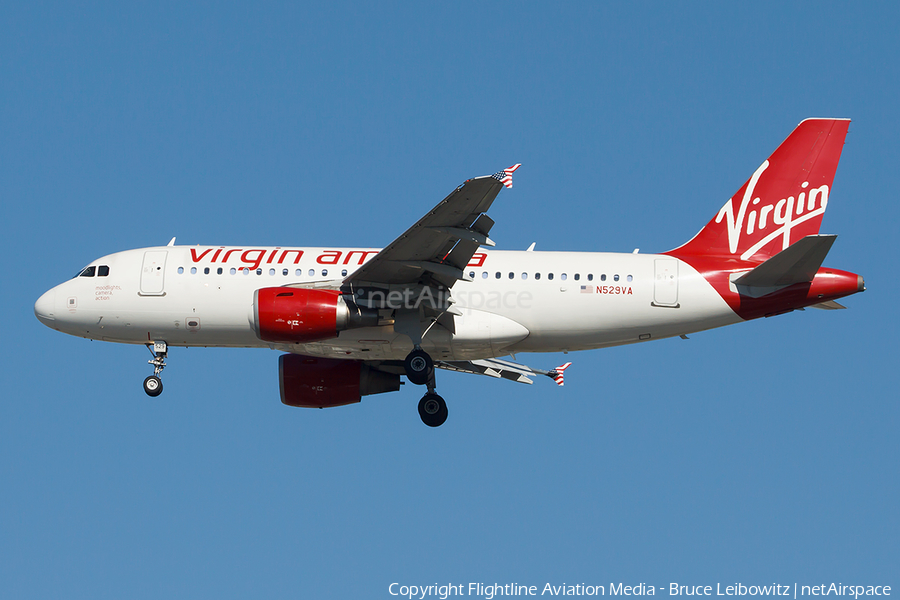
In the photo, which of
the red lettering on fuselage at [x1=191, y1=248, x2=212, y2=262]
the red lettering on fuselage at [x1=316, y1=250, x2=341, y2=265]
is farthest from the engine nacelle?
the red lettering on fuselage at [x1=191, y1=248, x2=212, y2=262]

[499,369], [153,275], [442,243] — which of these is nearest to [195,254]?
[153,275]

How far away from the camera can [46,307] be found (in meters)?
33.8

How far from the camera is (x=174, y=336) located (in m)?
33.0

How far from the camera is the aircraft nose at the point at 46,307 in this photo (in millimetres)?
33719

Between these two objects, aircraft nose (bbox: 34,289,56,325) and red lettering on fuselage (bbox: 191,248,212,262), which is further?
aircraft nose (bbox: 34,289,56,325)

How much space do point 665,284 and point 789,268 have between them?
138 inches

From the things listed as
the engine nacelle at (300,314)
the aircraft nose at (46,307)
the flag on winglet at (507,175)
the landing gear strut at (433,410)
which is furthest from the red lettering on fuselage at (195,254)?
the flag on winglet at (507,175)

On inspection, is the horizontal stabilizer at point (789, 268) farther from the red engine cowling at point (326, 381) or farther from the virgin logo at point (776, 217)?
the red engine cowling at point (326, 381)

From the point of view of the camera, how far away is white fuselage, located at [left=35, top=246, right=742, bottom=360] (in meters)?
31.6

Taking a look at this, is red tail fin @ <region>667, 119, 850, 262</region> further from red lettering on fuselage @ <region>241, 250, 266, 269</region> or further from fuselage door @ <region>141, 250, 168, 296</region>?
fuselage door @ <region>141, 250, 168, 296</region>

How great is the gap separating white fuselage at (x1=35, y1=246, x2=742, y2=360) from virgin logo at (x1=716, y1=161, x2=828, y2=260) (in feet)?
7.75

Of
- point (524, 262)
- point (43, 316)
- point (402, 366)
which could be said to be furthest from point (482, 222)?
point (43, 316)

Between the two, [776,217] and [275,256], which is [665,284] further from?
[275,256]

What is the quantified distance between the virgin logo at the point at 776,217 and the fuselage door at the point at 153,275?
56.2ft
